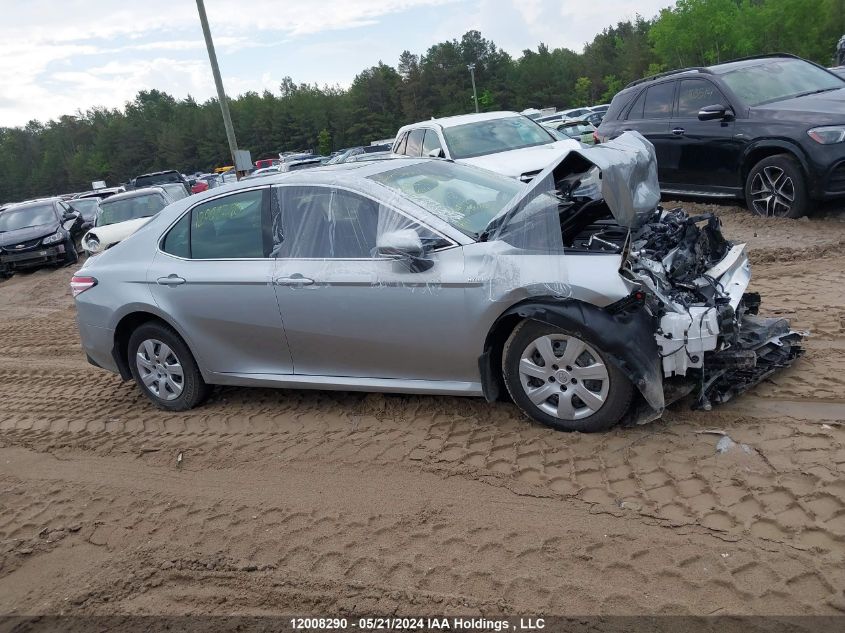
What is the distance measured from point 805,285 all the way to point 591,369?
3367mm

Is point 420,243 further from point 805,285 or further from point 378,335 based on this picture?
point 805,285

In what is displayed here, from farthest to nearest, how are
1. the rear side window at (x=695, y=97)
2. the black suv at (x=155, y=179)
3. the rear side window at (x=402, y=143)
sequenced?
the black suv at (x=155, y=179)
the rear side window at (x=402, y=143)
the rear side window at (x=695, y=97)

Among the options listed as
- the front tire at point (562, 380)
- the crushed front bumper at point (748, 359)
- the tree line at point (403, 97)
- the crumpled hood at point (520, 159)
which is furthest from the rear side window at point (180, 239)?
the tree line at point (403, 97)

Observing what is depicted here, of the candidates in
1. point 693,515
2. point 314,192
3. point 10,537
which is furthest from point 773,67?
point 10,537

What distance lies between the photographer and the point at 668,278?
4.21 m

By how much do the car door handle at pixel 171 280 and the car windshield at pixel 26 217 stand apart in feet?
43.7

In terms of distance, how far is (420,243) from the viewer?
14.2 feet

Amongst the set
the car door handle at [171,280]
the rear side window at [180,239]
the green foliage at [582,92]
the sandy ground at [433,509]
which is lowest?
the sandy ground at [433,509]

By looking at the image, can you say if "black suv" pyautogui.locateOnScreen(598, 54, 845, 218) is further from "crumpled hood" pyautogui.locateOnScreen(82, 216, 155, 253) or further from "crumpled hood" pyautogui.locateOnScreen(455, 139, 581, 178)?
"crumpled hood" pyautogui.locateOnScreen(82, 216, 155, 253)

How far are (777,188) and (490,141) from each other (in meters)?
3.75

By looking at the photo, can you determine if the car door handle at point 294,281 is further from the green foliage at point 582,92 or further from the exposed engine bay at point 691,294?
the green foliage at point 582,92

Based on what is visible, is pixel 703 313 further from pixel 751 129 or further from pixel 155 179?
pixel 155 179

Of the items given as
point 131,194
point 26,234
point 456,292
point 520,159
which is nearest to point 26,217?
point 26,234

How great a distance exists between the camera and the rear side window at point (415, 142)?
35.7 ft
